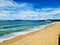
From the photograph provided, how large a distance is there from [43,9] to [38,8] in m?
0.14

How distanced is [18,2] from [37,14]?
62 centimetres

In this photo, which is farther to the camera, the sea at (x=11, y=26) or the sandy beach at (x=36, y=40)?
the sea at (x=11, y=26)

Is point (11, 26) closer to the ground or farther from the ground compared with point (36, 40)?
farther from the ground

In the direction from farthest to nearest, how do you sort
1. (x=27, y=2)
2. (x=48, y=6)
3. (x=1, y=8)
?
(x=48, y=6) < (x=27, y=2) < (x=1, y=8)

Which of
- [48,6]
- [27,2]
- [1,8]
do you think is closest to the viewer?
[1,8]

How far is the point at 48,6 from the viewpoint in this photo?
176 inches

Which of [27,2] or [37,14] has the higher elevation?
[27,2]

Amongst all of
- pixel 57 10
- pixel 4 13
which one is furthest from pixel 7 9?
pixel 57 10

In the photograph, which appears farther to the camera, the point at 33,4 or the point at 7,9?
the point at 33,4

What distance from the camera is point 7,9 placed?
13.1ft

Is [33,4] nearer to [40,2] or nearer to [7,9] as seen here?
[40,2]

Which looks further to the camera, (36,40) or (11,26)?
(11,26)

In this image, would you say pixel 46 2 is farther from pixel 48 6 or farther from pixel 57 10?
pixel 57 10

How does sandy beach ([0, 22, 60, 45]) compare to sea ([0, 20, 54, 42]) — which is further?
sea ([0, 20, 54, 42])
